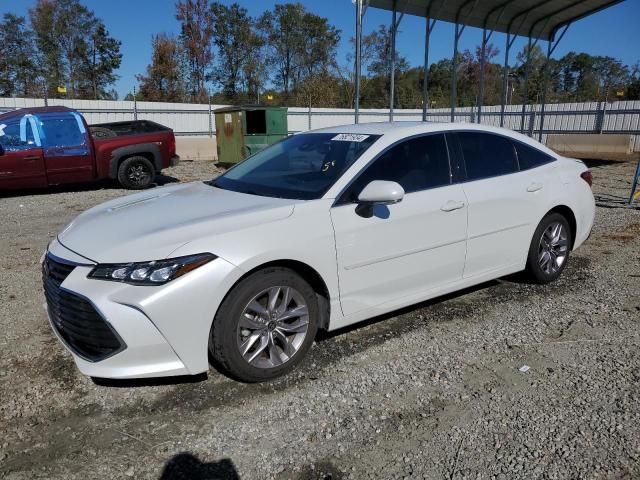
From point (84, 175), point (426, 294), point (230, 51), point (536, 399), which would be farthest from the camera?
point (230, 51)

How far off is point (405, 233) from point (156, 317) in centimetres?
176

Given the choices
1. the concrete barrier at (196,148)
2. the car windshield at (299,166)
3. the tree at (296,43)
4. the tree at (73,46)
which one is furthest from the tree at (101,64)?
the car windshield at (299,166)

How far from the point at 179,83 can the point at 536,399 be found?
41.2 meters

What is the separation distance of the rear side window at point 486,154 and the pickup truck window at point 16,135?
898 centimetres

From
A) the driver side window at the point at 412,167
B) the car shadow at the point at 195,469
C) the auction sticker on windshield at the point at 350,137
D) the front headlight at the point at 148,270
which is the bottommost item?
the car shadow at the point at 195,469

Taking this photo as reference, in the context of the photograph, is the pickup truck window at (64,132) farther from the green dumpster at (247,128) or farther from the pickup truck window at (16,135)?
the green dumpster at (247,128)

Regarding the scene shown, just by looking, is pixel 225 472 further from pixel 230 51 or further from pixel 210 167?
pixel 230 51

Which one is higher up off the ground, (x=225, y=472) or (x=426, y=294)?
(x=426, y=294)

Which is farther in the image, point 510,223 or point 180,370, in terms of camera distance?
point 510,223

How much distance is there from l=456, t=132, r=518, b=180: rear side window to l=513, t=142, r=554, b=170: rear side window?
83 mm

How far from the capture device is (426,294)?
381 cm

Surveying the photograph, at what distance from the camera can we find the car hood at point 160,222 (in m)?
2.77

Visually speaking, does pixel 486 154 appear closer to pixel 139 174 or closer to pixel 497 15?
pixel 139 174

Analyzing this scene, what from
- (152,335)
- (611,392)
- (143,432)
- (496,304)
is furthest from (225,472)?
(496,304)
